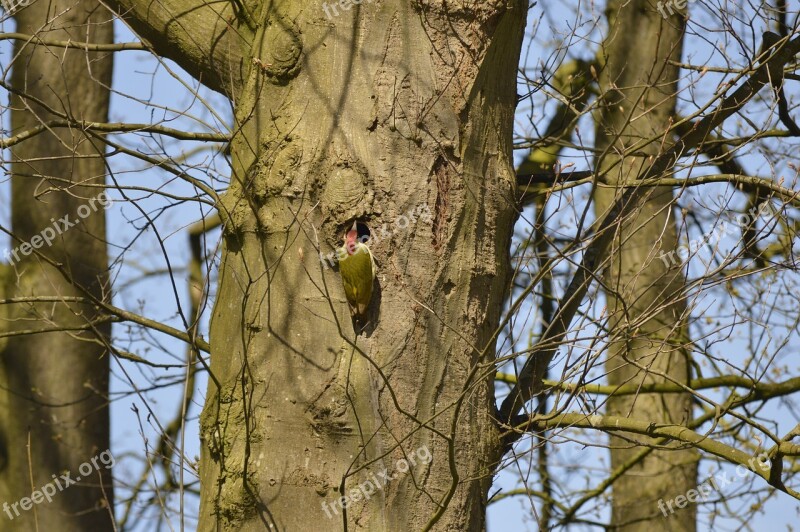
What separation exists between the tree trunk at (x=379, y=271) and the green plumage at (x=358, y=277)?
0.03 m

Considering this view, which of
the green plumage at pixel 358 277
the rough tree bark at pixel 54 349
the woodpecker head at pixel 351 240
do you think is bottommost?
the green plumage at pixel 358 277

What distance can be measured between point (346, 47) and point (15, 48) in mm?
2391

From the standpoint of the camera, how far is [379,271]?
8.05ft

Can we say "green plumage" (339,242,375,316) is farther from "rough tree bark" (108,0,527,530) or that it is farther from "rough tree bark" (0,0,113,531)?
"rough tree bark" (0,0,113,531)

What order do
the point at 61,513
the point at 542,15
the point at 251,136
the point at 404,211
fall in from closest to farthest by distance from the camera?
the point at 404,211, the point at 251,136, the point at 542,15, the point at 61,513

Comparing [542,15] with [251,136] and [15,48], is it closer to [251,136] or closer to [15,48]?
[251,136]

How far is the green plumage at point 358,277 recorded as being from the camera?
2.38 m

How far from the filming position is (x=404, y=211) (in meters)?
2.50

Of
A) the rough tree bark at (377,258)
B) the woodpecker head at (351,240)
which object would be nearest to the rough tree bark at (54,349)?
the rough tree bark at (377,258)

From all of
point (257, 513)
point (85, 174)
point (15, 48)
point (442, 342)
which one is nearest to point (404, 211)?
point (442, 342)

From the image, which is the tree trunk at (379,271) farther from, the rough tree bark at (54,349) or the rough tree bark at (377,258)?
the rough tree bark at (54,349)

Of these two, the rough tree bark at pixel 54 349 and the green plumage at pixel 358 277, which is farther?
the rough tree bark at pixel 54 349

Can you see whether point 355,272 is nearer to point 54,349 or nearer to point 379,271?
point 379,271

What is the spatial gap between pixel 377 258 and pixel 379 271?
4 cm
